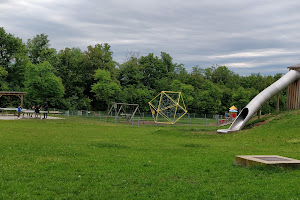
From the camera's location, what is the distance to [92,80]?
6025cm

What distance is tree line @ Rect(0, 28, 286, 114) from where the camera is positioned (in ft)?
160

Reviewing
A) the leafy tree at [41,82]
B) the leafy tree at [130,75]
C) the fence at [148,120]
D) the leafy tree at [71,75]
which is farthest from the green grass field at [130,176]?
the leafy tree at [130,75]

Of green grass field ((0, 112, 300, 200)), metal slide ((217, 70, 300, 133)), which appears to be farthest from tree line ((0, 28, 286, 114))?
green grass field ((0, 112, 300, 200))

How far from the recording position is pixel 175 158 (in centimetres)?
1170

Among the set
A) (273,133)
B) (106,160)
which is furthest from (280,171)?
(273,133)

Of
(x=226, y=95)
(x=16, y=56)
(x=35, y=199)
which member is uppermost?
(x=16, y=56)

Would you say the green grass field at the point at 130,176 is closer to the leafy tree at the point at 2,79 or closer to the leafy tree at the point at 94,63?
the leafy tree at the point at 2,79

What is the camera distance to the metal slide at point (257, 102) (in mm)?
25453

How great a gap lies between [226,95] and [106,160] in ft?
189

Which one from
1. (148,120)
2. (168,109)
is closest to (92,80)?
(168,109)

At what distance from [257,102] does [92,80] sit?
38.9 m

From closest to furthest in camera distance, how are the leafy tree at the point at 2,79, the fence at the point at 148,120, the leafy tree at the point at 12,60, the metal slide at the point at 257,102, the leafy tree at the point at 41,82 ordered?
the metal slide at the point at 257,102 < the fence at the point at 148,120 < the leafy tree at the point at 41,82 < the leafy tree at the point at 2,79 < the leafy tree at the point at 12,60

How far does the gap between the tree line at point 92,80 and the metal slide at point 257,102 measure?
87.8 feet

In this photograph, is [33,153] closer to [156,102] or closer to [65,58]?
[156,102]
